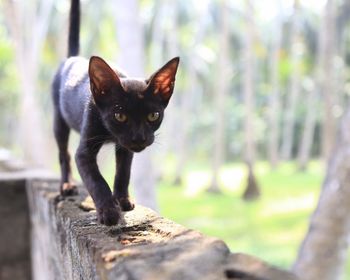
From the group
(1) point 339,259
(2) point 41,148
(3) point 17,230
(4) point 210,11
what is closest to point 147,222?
(1) point 339,259

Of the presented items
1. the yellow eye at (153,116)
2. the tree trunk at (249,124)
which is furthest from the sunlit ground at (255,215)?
the yellow eye at (153,116)

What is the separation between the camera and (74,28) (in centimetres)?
420

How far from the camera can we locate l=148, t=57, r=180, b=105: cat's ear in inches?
112

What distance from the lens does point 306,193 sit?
753 inches

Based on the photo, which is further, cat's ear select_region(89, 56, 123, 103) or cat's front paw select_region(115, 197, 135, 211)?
cat's front paw select_region(115, 197, 135, 211)

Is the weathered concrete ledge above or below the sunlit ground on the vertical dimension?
above

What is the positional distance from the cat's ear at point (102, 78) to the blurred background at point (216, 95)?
78 cm

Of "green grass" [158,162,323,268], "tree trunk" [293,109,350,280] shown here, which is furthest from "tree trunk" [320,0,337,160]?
"tree trunk" [293,109,350,280]

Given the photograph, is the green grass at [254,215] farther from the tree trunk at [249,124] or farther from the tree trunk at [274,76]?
the tree trunk at [274,76]

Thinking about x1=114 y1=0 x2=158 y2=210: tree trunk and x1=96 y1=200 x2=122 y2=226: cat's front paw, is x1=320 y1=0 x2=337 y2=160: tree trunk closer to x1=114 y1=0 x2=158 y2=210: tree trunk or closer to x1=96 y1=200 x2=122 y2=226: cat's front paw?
x1=114 y1=0 x2=158 y2=210: tree trunk

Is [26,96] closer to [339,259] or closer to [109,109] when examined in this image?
[339,259]

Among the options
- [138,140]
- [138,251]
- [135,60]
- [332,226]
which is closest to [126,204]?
[138,140]

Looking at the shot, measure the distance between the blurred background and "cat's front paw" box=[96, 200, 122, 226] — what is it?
702mm

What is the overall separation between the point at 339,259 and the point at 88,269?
9.92 feet
